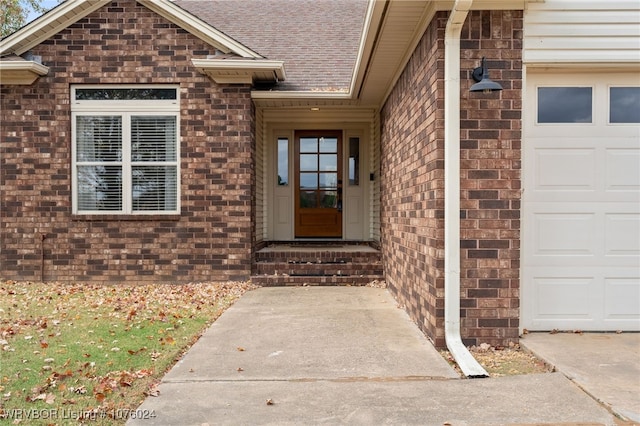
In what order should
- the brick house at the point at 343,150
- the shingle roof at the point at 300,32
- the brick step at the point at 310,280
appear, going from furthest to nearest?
the shingle roof at the point at 300,32
the brick step at the point at 310,280
the brick house at the point at 343,150

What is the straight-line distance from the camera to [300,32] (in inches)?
401

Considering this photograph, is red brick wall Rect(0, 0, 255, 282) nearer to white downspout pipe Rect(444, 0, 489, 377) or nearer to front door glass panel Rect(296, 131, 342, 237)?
front door glass panel Rect(296, 131, 342, 237)

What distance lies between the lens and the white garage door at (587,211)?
13.7 feet

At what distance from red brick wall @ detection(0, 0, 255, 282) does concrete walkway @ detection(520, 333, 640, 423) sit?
4601 mm

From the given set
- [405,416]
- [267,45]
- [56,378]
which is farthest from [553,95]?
[267,45]

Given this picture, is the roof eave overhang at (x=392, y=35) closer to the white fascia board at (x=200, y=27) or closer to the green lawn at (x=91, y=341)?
the white fascia board at (x=200, y=27)

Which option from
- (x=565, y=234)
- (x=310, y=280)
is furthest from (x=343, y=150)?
(x=565, y=234)

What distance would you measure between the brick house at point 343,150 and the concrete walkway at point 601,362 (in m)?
0.23

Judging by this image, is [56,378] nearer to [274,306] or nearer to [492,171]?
[274,306]

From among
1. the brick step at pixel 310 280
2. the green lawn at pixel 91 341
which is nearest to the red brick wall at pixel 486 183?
the green lawn at pixel 91 341

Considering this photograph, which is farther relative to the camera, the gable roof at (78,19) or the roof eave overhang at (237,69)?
the gable roof at (78,19)

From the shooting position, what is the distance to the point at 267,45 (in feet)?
31.2

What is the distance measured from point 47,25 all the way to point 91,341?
17.8ft

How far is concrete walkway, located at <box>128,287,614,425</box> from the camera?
8.67 ft
